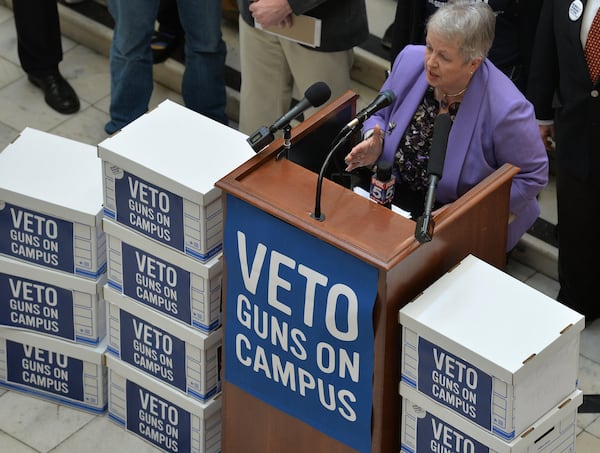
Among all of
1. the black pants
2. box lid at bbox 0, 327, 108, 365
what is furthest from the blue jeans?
box lid at bbox 0, 327, 108, 365

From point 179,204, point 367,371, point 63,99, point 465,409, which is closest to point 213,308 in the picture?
point 179,204

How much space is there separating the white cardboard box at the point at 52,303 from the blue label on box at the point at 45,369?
100 mm

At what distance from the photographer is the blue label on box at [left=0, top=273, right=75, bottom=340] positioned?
16.1ft

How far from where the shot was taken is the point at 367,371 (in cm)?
395

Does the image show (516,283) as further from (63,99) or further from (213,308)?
(63,99)

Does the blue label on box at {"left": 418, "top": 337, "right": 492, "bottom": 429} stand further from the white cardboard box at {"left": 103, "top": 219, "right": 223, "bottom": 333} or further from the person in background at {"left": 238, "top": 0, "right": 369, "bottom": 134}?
the person in background at {"left": 238, "top": 0, "right": 369, "bottom": 134}

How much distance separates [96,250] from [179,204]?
582mm

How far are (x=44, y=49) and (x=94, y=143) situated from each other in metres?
0.61

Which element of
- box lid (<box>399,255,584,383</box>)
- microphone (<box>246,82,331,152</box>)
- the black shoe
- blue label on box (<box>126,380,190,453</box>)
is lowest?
blue label on box (<box>126,380,190,453</box>)

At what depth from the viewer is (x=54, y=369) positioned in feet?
16.7

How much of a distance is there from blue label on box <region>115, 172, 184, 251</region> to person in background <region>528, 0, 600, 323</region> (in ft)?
5.40

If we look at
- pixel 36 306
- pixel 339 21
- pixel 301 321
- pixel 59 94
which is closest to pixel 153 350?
pixel 36 306

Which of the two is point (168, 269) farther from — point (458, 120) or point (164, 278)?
point (458, 120)

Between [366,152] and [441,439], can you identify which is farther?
[366,152]
